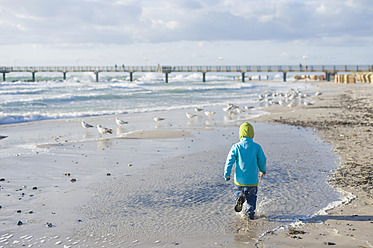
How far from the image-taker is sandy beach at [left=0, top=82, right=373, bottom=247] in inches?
189

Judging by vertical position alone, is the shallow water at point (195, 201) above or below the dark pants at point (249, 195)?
below

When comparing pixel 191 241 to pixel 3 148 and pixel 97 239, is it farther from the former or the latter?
pixel 3 148

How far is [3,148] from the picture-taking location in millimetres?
11008

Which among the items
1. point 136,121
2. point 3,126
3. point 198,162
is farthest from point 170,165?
point 3,126

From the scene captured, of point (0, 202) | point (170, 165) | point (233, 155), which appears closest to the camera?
point (233, 155)

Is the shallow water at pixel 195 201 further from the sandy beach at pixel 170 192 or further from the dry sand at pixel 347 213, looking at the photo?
the dry sand at pixel 347 213

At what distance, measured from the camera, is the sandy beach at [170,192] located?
4789 millimetres

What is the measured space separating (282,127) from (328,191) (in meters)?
8.21

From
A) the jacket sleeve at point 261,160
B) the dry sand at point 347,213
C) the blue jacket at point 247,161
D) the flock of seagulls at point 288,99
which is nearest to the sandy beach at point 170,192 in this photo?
the dry sand at point 347,213

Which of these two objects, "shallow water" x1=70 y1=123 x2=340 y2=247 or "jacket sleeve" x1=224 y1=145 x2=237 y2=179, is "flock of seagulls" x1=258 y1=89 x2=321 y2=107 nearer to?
"shallow water" x1=70 y1=123 x2=340 y2=247

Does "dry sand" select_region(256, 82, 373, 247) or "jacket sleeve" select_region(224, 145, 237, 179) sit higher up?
"jacket sleeve" select_region(224, 145, 237, 179)

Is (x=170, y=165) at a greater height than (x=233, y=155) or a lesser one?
lesser

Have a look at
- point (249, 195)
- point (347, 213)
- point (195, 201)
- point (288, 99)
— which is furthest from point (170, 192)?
point (288, 99)

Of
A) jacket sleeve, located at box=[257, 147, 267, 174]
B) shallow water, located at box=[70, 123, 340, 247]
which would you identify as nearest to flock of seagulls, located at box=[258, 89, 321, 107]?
shallow water, located at box=[70, 123, 340, 247]
